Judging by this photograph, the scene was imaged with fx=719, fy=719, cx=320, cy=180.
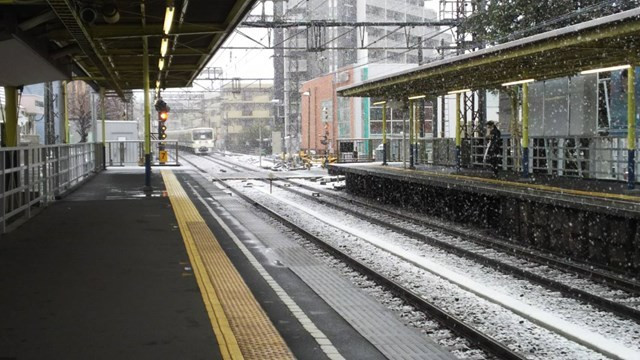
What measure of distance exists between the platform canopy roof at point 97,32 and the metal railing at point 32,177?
2168 mm

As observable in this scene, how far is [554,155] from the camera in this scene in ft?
67.9

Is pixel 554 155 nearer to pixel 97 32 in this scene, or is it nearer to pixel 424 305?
pixel 97 32

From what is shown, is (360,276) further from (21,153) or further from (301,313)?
(21,153)

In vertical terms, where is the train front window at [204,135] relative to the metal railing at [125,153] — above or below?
above

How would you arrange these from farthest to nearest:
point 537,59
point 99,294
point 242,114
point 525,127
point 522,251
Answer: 1. point 242,114
2. point 525,127
3. point 537,59
4. point 522,251
5. point 99,294

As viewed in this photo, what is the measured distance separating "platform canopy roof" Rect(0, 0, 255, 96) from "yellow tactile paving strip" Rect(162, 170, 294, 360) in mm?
5165

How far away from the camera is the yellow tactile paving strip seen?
567cm

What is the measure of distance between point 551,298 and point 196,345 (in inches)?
191

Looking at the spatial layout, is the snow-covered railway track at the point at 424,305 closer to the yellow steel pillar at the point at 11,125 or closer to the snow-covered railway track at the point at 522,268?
the snow-covered railway track at the point at 522,268

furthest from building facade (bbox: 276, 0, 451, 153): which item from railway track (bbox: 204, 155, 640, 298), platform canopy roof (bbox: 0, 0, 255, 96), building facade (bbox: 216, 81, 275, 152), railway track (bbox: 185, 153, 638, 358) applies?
railway track (bbox: 204, 155, 640, 298)

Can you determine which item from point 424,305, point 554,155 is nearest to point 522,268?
point 424,305

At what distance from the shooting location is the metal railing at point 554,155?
54.2 feet

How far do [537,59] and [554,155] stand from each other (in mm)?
7445

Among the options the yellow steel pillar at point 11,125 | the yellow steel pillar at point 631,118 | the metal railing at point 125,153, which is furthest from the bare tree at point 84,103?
the yellow steel pillar at point 631,118
